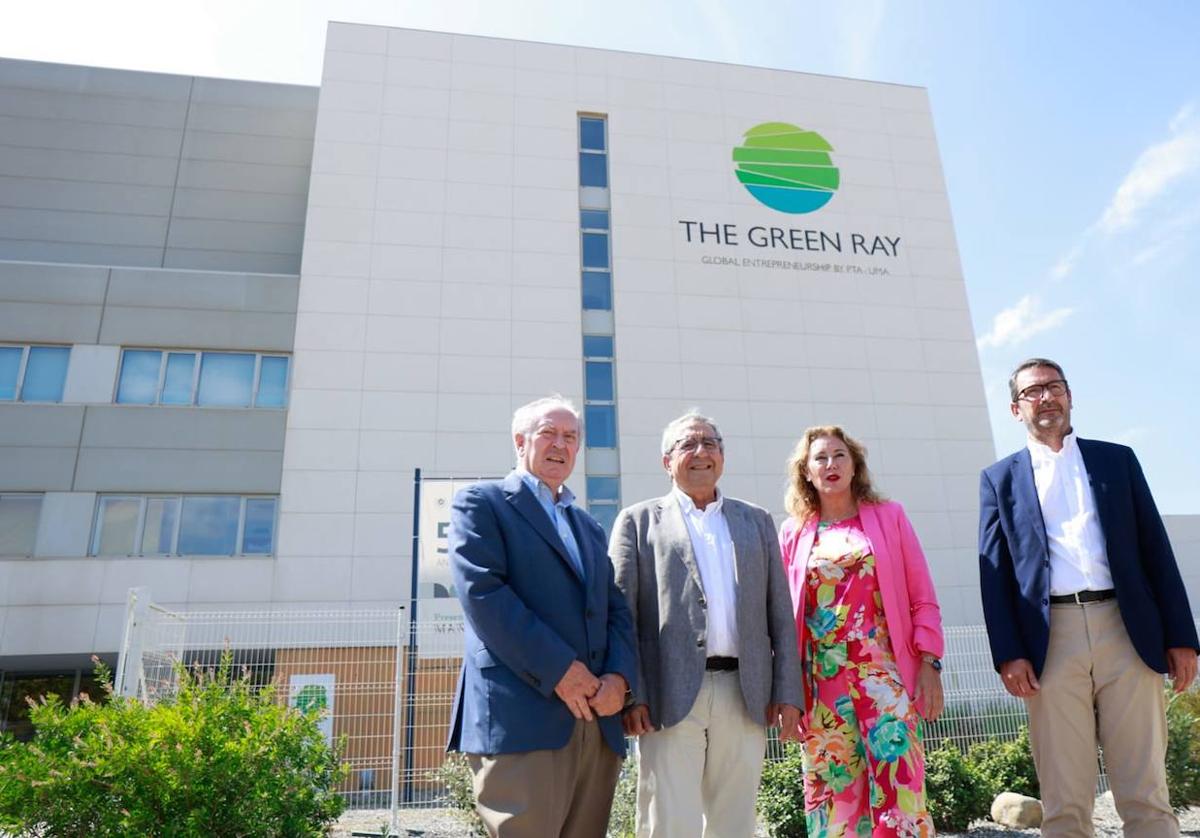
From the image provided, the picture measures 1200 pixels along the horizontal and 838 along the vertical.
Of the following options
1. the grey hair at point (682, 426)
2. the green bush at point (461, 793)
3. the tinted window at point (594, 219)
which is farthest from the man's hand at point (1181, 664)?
the tinted window at point (594, 219)

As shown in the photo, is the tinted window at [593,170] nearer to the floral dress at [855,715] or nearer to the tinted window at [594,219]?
the tinted window at [594,219]

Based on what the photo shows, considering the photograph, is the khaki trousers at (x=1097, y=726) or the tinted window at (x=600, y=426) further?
the tinted window at (x=600, y=426)

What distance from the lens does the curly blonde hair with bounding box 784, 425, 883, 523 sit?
341 centimetres

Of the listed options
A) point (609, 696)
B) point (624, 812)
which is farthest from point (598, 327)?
point (609, 696)

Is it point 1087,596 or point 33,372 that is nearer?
point 1087,596

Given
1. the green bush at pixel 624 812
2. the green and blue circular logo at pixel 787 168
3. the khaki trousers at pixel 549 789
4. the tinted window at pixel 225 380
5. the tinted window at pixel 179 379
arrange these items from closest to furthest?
the khaki trousers at pixel 549 789
the green bush at pixel 624 812
the tinted window at pixel 179 379
the tinted window at pixel 225 380
the green and blue circular logo at pixel 787 168

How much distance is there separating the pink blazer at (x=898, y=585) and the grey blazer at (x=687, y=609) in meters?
0.20

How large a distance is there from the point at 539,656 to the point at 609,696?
31 centimetres

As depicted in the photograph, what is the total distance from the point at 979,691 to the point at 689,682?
21.1 ft

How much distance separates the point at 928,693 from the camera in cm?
309

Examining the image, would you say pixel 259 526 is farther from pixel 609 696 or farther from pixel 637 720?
pixel 609 696

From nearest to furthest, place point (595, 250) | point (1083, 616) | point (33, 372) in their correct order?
1. point (1083, 616)
2. point (33, 372)
3. point (595, 250)

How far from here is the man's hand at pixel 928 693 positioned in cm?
309

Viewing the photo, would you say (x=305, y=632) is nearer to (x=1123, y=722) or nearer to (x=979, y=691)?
(x=979, y=691)
